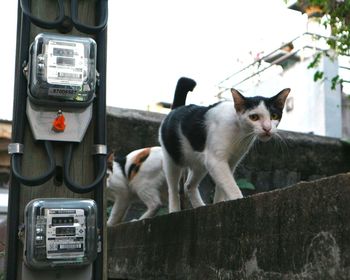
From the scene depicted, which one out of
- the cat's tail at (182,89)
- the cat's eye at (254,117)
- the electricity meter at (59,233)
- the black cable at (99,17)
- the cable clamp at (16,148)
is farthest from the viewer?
the cat's tail at (182,89)

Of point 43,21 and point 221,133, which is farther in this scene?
point 221,133

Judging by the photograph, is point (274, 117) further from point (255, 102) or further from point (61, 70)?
point (61, 70)

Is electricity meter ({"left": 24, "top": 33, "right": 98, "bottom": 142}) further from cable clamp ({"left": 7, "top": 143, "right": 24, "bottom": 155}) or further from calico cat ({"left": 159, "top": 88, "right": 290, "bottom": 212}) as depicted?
calico cat ({"left": 159, "top": 88, "right": 290, "bottom": 212})

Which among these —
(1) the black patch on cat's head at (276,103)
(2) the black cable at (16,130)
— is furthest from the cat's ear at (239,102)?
(2) the black cable at (16,130)

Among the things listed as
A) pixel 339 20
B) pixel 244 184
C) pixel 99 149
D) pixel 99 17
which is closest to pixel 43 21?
pixel 99 17

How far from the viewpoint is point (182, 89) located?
14.8 feet

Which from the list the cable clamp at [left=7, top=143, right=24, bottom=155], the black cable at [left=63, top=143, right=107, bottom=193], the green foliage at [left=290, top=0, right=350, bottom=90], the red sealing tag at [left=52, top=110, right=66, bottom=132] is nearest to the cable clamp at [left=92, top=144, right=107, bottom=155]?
the black cable at [left=63, top=143, right=107, bottom=193]

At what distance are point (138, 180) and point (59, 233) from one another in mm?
3340

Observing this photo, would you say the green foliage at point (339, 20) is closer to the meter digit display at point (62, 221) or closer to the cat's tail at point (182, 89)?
the cat's tail at point (182, 89)

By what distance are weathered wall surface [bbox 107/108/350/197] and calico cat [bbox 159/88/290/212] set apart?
4.98 ft

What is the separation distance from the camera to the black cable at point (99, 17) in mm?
1856

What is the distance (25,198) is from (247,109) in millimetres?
1946

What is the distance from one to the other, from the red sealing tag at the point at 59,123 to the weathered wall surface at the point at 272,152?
146 inches

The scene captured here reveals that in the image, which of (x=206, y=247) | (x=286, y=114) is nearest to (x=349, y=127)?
(x=286, y=114)
